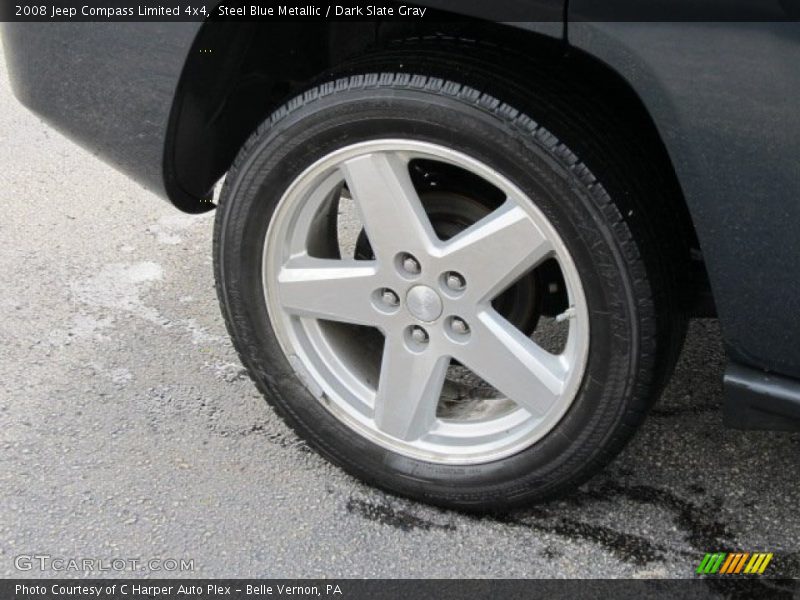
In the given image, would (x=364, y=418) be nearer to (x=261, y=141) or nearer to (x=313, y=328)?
(x=313, y=328)

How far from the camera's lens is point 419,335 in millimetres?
2225

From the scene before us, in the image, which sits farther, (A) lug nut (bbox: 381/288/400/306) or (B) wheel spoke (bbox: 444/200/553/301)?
(A) lug nut (bbox: 381/288/400/306)

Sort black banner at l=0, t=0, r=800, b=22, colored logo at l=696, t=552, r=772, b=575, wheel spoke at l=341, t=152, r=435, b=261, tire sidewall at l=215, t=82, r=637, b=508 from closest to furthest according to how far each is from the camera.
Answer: black banner at l=0, t=0, r=800, b=22
tire sidewall at l=215, t=82, r=637, b=508
wheel spoke at l=341, t=152, r=435, b=261
colored logo at l=696, t=552, r=772, b=575

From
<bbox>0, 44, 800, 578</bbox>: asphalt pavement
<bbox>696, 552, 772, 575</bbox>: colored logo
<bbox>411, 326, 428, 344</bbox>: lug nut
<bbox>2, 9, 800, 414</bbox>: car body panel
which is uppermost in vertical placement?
<bbox>2, 9, 800, 414</bbox>: car body panel

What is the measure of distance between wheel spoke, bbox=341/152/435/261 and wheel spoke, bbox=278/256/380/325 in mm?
105

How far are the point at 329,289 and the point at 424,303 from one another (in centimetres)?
23

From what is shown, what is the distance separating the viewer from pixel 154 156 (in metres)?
2.26

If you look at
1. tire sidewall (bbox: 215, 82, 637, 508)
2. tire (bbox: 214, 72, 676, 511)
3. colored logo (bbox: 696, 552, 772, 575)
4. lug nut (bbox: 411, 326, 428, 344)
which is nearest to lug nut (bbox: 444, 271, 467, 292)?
tire (bbox: 214, 72, 676, 511)

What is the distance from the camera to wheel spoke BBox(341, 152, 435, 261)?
2094mm

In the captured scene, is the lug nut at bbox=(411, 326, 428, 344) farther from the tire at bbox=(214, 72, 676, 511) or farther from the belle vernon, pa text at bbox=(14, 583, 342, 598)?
the belle vernon, pa text at bbox=(14, 583, 342, 598)

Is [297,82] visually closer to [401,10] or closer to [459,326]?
[401,10]

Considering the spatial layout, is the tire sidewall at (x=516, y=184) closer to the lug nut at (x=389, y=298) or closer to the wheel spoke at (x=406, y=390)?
the wheel spoke at (x=406, y=390)

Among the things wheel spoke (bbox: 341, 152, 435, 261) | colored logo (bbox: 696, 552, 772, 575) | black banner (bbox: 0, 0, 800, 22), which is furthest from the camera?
colored logo (bbox: 696, 552, 772, 575)

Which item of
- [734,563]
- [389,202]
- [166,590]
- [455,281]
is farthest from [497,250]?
[166,590]
